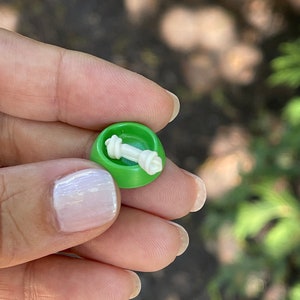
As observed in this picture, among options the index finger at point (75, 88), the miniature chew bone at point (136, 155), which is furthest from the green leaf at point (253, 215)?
the miniature chew bone at point (136, 155)

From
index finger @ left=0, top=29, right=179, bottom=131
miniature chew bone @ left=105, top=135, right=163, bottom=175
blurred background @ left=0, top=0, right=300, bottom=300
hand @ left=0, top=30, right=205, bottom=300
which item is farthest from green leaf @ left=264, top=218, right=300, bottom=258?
miniature chew bone @ left=105, top=135, right=163, bottom=175

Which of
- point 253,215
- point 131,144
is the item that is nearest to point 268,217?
point 253,215

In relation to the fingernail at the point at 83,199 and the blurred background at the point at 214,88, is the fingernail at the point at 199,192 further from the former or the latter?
the blurred background at the point at 214,88

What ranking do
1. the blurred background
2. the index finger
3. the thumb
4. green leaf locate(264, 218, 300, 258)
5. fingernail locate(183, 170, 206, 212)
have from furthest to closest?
the blurred background
green leaf locate(264, 218, 300, 258)
fingernail locate(183, 170, 206, 212)
the index finger
the thumb

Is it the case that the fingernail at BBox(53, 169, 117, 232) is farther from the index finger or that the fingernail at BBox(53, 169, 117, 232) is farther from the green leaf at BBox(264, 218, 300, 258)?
the green leaf at BBox(264, 218, 300, 258)

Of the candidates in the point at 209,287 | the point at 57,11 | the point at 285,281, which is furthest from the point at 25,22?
the point at 285,281
